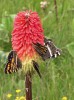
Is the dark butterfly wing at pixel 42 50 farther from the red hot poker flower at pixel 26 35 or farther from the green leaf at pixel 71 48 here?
the green leaf at pixel 71 48

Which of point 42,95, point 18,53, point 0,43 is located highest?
point 18,53

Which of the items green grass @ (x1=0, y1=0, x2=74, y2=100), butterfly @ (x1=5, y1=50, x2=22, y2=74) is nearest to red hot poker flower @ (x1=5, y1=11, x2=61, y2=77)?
butterfly @ (x1=5, y1=50, x2=22, y2=74)

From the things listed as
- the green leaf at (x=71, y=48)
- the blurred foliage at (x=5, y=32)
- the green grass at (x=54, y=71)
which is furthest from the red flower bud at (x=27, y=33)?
the blurred foliage at (x=5, y=32)

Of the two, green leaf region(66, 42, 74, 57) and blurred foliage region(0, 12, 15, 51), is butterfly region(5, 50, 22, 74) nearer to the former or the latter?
green leaf region(66, 42, 74, 57)

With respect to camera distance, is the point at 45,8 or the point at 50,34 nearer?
the point at 50,34

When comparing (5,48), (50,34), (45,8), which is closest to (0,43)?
(5,48)

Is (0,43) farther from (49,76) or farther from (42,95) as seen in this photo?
(42,95)
